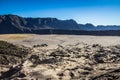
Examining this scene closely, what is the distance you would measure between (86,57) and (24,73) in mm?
7545

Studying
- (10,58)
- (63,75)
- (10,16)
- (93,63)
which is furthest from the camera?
(10,16)

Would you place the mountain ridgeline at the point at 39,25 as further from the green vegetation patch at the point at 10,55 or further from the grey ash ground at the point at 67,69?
the grey ash ground at the point at 67,69

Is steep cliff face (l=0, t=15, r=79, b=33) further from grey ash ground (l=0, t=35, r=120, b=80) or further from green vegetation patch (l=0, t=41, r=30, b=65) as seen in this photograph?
grey ash ground (l=0, t=35, r=120, b=80)

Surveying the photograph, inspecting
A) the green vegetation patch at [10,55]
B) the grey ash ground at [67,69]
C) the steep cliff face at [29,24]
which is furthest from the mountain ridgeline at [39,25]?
the grey ash ground at [67,69]

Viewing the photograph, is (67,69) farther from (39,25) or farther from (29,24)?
(39,25)

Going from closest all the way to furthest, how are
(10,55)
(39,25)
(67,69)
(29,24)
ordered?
1. (67,69)
2. (10,55)
3. (29,24)
4. (39,25)

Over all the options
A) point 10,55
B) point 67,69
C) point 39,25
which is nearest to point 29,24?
point 39,25

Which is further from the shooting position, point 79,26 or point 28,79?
point 79,26

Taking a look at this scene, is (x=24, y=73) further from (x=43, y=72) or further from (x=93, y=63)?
(x=93, y=63)

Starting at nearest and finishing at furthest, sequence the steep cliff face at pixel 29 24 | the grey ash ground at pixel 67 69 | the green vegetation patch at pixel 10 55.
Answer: the grey ash ground at pixel 67 69, the green vegetation patch at pixel 10 55, the steep cliff face at pixel 29 24

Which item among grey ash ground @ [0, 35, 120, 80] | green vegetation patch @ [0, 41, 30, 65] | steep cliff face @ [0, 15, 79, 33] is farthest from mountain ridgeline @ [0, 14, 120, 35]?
grey ash ground @ [0, 35, 120, 80]

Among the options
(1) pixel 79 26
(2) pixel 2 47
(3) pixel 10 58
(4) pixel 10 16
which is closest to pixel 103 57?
(3) pixel 10 58

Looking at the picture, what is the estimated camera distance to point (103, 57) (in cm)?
2334

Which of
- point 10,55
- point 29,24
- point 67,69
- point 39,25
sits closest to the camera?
point 67,69
